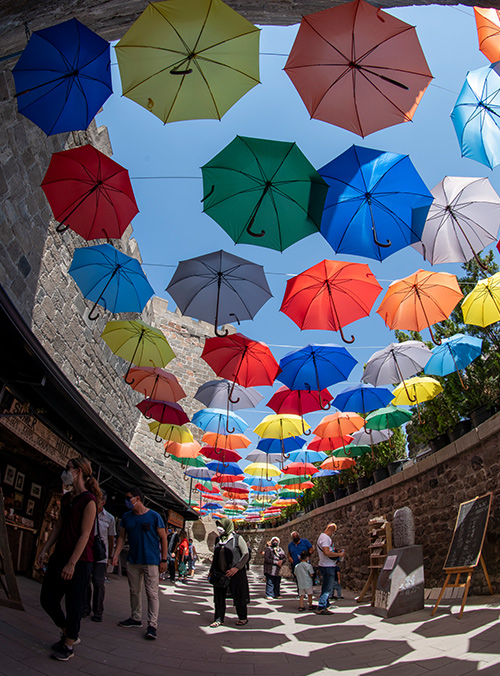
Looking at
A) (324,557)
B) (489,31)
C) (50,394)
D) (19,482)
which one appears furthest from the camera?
(324,557)

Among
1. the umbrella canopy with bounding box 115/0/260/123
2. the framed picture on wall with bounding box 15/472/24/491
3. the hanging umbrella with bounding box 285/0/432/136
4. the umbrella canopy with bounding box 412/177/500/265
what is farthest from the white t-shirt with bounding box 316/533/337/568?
the umbrella canopy with bounding box 115/0/260/123

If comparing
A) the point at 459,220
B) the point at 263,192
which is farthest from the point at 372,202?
the point at 459,220

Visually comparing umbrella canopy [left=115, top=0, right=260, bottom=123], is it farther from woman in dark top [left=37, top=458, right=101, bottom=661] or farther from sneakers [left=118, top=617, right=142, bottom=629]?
sneakers [left=118, top=617, right=142, bottom=629]

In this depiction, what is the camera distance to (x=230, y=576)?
463 centimetres

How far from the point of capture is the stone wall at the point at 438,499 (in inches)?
198

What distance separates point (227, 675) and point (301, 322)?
4.23 meters

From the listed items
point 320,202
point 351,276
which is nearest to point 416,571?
point 351,276

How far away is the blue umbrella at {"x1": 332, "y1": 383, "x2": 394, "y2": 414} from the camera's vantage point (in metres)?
8.60

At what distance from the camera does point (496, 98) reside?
427cm

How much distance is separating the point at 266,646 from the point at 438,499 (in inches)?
151

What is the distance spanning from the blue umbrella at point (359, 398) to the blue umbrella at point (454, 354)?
1.70m

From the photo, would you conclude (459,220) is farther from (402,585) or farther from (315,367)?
(402,585)

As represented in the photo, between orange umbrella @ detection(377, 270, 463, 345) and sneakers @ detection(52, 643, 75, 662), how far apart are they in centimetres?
545

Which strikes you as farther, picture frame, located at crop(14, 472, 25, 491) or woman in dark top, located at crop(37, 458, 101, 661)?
picture frame, located at crop(14, 472, 25, 491)
